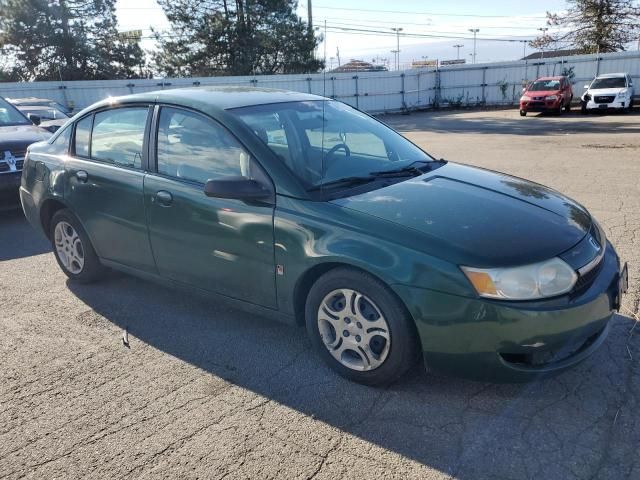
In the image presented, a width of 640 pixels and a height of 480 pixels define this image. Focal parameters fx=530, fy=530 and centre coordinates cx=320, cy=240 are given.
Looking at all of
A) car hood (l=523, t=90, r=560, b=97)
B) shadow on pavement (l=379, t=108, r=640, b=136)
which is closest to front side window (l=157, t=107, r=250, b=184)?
shadow on pavement (l=379, t=108, r=640, b=136)

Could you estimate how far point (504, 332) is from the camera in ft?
8.30

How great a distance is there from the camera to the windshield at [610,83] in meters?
21.9

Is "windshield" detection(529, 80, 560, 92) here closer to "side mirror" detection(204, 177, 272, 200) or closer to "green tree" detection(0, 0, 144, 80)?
"side mirror" detection(204, 177, 272, 200)

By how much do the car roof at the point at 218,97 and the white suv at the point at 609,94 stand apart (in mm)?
21246

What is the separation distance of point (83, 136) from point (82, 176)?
1.40 ft

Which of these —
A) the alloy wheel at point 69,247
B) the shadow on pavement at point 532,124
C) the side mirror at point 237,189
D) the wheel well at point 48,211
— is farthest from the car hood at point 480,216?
the shadow on pavement at point 532,124

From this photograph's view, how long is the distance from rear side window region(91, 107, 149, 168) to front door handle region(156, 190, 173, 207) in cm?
35

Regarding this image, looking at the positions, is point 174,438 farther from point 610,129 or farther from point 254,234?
point 610,129

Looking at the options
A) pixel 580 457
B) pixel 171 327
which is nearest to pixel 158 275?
pixel 171 327

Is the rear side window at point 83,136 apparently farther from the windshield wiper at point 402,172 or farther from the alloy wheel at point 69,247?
the windshield wiper at point 402,172

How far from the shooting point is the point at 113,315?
4102mm

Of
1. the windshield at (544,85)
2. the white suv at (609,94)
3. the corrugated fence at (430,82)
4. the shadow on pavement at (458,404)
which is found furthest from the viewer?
the corrugated fence at (430,82)

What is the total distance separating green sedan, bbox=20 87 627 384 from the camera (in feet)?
8.52

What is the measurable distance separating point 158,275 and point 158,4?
35.0m
